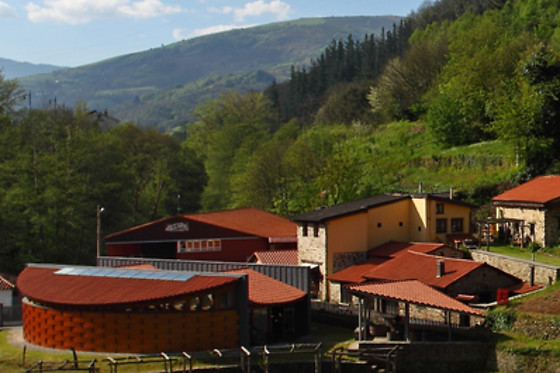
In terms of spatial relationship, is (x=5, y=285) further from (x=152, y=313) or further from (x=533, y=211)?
(x=533, y=211)

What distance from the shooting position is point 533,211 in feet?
148

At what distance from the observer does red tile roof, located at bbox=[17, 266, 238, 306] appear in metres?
33.3

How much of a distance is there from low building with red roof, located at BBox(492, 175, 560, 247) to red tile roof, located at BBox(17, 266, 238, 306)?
20164 mm

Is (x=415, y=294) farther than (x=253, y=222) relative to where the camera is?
No

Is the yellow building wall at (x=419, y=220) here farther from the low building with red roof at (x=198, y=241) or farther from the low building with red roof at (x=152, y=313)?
the low building with red roof at (x=152, y=313)

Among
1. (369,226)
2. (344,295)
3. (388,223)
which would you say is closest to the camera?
(344,295)

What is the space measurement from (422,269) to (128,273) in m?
15.3

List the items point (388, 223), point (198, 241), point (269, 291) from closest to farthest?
point (269, 291), point (388, 223), point (198, 241)

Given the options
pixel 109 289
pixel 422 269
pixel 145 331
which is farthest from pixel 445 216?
pixel 145 331

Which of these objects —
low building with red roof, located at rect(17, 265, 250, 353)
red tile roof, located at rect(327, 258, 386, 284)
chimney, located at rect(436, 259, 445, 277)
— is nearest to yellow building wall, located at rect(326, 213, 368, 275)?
red tile roof, located at rect(327, 258, 386, 284)

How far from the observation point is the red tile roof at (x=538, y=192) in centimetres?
4481

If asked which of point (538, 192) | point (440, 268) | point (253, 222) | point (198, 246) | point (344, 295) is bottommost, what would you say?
point (344, 295)

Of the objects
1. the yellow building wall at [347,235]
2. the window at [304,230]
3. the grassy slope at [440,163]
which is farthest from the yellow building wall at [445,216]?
the window at [304,230]

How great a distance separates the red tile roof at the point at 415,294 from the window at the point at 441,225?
14.8 metres
